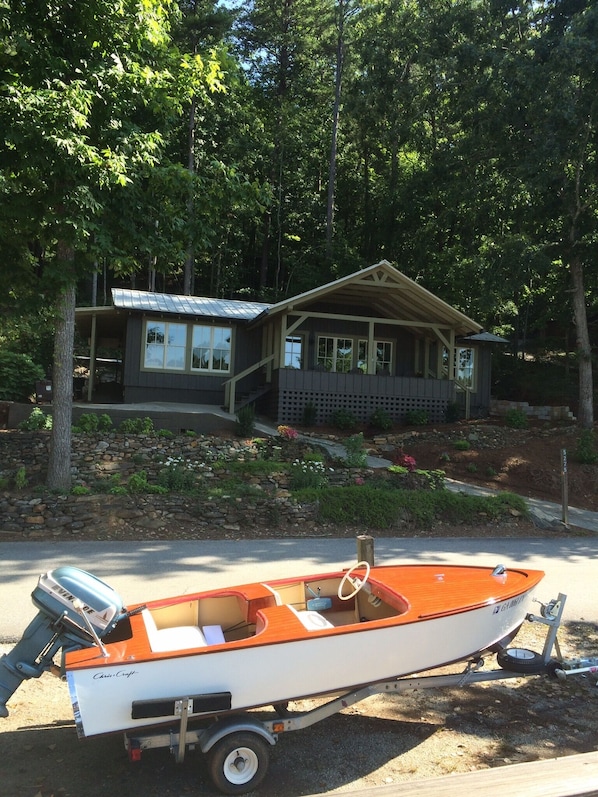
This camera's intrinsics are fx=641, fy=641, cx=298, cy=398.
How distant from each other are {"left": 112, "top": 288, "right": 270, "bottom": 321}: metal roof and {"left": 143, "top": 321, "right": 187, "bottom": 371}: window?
0.59 metres

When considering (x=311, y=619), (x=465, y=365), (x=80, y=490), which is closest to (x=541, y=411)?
(x=465, y=365)

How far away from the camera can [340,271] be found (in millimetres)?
32344

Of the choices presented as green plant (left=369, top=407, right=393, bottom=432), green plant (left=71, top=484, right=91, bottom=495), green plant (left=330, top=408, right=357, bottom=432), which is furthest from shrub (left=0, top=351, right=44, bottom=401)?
green plant (left=369, top=407, right=393, bottom=432)

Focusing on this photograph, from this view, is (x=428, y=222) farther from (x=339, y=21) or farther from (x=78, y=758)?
(x=78, y=758)

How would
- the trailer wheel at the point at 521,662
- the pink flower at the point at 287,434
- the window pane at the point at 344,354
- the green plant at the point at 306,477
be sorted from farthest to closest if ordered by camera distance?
the window pane at the point at 344,354, the pink flower at the point at 287,434, the green plant at the point at 306,477, the trailer wheel at the point at 521,662

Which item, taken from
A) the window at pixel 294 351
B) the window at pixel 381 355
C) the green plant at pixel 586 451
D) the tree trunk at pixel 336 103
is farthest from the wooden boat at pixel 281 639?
the tree trunk at pixel 336 103

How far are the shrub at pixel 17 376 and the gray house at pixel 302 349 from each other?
1.82 metres

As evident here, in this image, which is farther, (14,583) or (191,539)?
(191,539)

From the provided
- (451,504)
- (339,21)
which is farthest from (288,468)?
(339,21)

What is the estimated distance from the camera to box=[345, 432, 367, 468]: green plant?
1426cm

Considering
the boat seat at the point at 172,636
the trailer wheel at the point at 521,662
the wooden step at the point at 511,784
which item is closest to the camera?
the wooden step at the point at 511,784

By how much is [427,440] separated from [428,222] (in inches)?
652

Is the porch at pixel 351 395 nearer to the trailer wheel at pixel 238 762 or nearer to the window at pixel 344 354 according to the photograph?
the window at pixel 344 354

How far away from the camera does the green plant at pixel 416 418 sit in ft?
66.1
